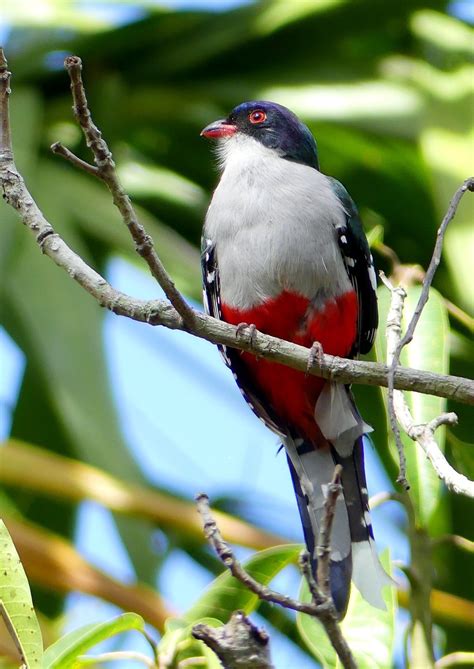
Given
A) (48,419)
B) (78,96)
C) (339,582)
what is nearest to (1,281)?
(48,419)

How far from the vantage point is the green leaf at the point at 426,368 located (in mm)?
3059

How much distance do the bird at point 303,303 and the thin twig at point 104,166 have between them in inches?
43.1

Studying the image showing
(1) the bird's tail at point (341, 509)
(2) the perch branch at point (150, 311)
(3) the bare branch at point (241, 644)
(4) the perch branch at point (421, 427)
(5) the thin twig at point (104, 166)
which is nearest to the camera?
(3) the bare branch at point (241, 644)

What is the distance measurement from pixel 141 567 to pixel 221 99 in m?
2.42

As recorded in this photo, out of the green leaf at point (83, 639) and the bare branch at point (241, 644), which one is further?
the green leaf at point (83, 639)

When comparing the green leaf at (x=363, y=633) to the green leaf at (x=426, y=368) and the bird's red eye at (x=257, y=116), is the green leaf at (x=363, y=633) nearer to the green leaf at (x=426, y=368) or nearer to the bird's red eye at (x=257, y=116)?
the green leaf at (x=426, y=368)

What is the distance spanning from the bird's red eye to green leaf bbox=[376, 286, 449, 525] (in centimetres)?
145

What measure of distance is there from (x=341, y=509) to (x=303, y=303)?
2.24 ft

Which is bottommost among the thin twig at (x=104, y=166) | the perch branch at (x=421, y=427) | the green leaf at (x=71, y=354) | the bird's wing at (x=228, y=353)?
the green leaf at (x=71, y=354)

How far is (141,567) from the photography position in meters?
4.56

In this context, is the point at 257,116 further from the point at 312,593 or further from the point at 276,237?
the point at 312,593

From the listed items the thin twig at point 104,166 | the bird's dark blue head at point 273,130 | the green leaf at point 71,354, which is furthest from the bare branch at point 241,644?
the bird's dark blue head at point 273,130

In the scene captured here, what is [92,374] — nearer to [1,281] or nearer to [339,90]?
[1,281]

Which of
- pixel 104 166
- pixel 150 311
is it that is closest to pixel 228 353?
pixel 150 311
